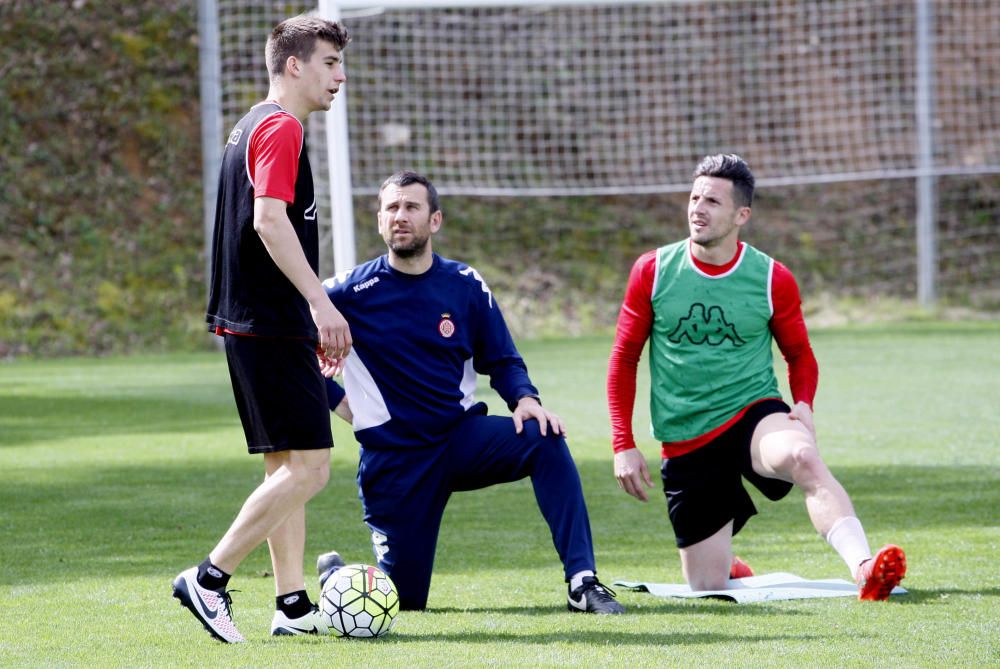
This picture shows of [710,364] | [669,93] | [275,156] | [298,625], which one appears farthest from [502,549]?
[669,93]

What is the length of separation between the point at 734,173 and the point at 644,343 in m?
0.69

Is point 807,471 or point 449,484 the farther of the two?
point 449,484

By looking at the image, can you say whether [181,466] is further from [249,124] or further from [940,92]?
[940,92]

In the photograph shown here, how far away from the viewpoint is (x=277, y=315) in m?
4.26

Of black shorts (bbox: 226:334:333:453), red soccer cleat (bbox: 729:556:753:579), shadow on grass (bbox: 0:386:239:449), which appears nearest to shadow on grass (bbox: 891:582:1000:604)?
red soccer cleat (bbox: 729:556:753:579)

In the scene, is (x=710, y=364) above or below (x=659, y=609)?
above

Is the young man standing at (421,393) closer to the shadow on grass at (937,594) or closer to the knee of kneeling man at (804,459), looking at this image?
the knee of kneeling man at (804,459)

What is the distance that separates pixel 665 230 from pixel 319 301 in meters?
17.2

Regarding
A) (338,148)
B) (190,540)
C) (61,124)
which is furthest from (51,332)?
(190,540)

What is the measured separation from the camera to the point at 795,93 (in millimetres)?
21938

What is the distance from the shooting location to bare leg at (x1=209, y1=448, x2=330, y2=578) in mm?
4273

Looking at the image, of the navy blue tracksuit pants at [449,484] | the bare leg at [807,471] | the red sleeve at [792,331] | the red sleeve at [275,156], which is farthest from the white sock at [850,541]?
the red sleeve at [275,156]

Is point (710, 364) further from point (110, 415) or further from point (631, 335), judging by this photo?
point (110, 415)

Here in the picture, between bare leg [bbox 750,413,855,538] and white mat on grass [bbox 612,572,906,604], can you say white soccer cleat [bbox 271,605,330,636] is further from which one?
bare leg [bbox 750,413,855,538]
